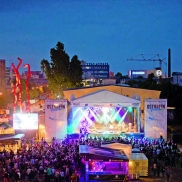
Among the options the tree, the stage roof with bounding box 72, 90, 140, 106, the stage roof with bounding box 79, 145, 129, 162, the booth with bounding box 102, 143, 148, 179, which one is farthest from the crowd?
the tree

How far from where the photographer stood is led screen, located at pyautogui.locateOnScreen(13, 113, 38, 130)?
26.6 metres

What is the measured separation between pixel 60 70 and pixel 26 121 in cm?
1864

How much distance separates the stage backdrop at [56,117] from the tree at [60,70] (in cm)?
1443

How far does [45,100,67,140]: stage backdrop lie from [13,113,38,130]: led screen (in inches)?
83.9

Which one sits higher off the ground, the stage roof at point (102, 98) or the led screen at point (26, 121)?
the stage roof at point (102, 98)

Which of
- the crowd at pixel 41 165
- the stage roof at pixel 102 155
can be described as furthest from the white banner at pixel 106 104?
the stage roof at pixel 102 155

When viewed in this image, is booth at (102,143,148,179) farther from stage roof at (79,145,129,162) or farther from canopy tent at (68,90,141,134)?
canopy tent at (68,90,141,134)

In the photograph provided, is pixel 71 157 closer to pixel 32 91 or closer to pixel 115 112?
pixel 115 112

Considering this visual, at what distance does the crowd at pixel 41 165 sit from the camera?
15.8 meters

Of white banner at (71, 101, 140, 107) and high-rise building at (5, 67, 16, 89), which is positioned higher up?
high-rise building at (5, 67, 16, 89)

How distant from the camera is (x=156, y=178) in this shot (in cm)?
1772

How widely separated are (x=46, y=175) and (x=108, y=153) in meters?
3.00

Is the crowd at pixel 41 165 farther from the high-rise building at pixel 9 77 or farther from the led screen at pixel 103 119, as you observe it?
the high-rise building at pixel 9 77

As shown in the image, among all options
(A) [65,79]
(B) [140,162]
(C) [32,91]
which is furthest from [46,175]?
(C) [32,91]
